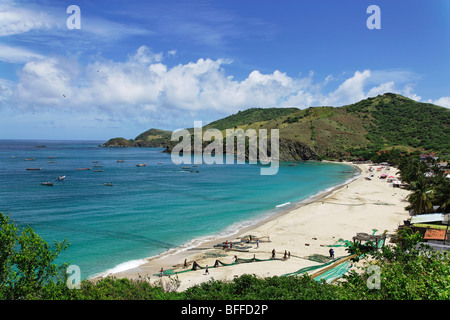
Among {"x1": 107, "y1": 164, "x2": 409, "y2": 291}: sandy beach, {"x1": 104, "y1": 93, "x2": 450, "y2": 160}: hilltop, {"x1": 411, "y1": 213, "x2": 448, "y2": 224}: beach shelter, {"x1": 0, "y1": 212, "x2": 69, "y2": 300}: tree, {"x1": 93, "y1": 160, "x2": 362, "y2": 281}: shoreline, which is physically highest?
{"x1": 104, "y1": 93, "x2": 450, "y2": 160}: hilltop

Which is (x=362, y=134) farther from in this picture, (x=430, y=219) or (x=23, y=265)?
(x=23, y=265)

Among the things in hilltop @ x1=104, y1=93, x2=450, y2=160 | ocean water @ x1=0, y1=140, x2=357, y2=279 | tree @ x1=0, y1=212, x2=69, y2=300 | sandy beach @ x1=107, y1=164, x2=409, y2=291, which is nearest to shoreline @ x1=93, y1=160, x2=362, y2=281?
sandy beach @ x1=107, y1=164, x2=409, y2=291

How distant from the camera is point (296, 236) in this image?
118 ft

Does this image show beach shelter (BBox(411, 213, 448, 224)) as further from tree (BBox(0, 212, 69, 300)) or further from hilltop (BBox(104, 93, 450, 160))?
hilltop (BBox(104, 93, 450, 160))

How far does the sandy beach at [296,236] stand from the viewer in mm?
25078

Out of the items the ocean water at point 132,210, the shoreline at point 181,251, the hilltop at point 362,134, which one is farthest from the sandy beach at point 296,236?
the hilltop at point 362,134

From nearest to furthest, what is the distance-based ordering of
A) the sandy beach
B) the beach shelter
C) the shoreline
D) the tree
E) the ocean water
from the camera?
the tree → the sandy beach → the shoreline → the beach shelter → the ocean water

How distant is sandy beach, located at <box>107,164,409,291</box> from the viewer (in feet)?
82.3

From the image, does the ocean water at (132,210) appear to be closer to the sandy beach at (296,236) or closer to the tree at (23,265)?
the sandy beach at (296,236)

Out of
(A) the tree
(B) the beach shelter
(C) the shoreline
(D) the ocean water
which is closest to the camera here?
(A) the tree

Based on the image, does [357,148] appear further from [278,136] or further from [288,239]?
[288,239]

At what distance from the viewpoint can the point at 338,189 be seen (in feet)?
232

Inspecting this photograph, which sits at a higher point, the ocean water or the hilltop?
the hilltop
